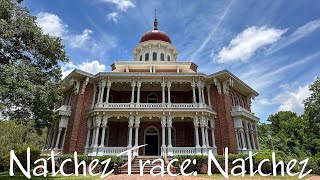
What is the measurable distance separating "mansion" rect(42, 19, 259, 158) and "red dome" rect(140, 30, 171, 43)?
35.7 ft

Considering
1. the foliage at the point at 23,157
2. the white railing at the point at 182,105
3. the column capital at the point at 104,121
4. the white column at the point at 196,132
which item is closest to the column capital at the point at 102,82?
A: the column capital at the point at 104,121

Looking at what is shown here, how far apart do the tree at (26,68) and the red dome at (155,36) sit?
18.9 metres

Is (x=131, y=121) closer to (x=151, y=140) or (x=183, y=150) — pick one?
(x=151, y=140)

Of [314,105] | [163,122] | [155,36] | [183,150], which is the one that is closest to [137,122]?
[163,122]

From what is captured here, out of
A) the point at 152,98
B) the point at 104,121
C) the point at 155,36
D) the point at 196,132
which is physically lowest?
the point at 196,132

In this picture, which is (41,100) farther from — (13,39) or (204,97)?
(204,97)

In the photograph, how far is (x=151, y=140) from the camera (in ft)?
81.3

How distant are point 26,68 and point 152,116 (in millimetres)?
11733

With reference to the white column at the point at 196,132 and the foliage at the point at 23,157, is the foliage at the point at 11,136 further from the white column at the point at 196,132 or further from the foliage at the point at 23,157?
the white column at the point at 196,132

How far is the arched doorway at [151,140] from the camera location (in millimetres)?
24391

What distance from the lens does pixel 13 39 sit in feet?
50.0

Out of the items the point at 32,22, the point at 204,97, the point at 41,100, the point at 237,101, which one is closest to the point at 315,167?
the point at 237,101

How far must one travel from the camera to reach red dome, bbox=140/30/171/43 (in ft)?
113

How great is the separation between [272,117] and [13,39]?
179 ft
